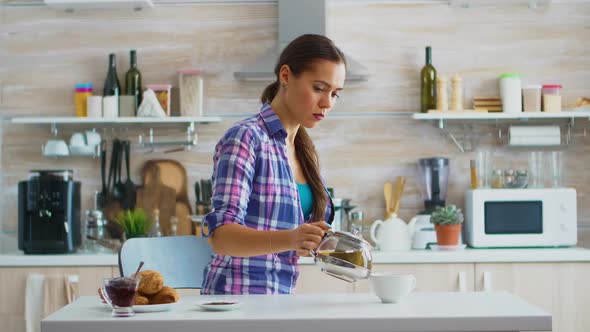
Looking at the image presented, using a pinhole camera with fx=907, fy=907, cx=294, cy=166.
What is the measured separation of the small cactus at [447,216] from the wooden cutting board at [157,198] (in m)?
1.27

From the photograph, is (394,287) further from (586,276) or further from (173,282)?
(586,276)

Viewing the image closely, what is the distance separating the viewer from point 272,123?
2.35m

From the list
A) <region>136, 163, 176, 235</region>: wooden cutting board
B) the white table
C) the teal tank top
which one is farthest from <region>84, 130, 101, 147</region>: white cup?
the white table

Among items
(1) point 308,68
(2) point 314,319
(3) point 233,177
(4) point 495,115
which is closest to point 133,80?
(4) point 495,115

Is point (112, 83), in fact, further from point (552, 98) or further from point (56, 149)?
point (552, 98)

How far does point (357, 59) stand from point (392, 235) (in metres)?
0.94

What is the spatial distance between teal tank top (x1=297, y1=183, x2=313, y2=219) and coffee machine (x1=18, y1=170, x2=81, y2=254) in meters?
1.99

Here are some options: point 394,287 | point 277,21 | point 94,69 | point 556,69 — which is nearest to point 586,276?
point 556,69

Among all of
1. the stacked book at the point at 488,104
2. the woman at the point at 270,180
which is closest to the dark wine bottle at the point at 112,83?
the stacked book at the point at 488,104

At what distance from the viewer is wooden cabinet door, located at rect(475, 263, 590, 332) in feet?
13.0

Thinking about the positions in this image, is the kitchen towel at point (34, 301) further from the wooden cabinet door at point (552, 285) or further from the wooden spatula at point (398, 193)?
the wooden cabinet door at point (552, 285)

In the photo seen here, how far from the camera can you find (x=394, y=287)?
2082mm

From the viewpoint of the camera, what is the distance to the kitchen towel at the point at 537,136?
4406mm

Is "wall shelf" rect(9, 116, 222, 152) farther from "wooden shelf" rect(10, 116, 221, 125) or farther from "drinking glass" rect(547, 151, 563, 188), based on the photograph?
"drinking glass" rect(547, 151, 563, 188)
